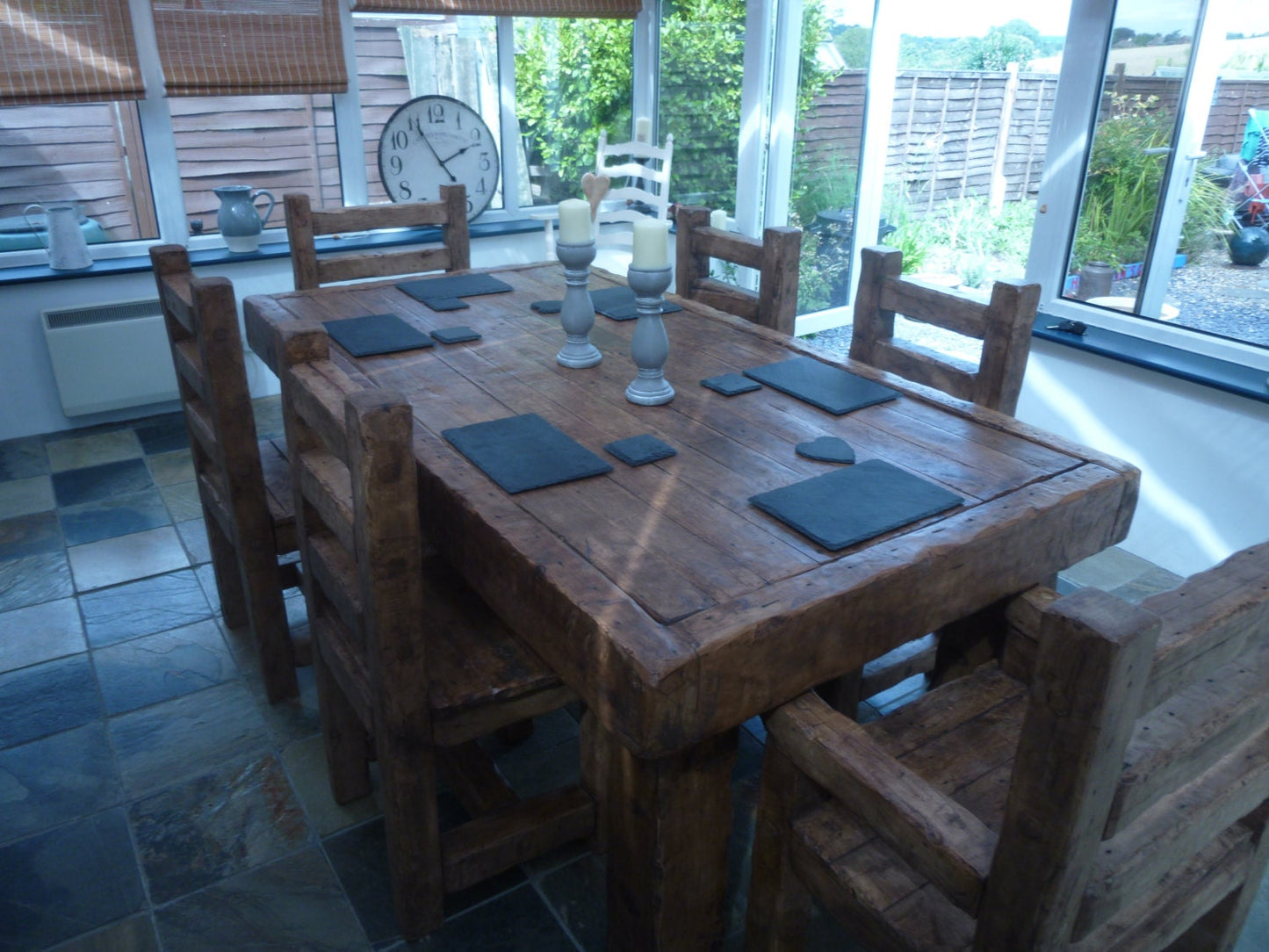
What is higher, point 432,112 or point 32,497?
point 432,112

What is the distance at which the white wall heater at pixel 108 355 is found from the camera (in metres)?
3.57

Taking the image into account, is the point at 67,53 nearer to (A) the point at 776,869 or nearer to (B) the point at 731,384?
(B) the point at 731,384

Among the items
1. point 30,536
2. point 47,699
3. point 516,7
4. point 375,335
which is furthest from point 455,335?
point 516,7

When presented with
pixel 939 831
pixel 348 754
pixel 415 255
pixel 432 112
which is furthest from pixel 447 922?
pixel 432 112

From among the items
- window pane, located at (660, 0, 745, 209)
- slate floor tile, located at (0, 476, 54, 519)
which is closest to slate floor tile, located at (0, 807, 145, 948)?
slate floor tile, located at (0, 476, 54, 519)

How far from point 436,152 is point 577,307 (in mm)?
2606

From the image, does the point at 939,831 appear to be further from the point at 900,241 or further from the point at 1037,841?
the point at 900,241

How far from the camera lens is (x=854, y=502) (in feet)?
4.69

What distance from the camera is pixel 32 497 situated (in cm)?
319

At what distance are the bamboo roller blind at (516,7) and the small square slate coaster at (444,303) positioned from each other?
2.03m

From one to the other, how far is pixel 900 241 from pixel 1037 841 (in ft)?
13.6

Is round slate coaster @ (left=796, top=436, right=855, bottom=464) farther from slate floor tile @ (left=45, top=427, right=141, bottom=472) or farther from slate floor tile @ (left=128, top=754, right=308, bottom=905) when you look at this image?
slate floor tile @ (left=45, top=427, right=141, bottom=472)

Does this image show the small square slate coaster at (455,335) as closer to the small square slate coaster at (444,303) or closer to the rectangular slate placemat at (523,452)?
Answer: the small square slate coaster at (444,303)

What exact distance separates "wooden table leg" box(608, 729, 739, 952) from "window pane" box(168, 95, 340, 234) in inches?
139
